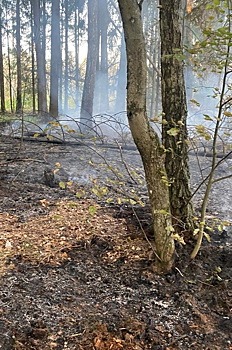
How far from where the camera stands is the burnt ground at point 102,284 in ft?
5.53

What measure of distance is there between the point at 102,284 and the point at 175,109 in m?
1.37

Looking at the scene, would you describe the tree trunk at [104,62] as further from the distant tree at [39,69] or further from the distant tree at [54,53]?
the distant tree at [54,53]

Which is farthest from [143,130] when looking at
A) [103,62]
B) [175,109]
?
[103,62]

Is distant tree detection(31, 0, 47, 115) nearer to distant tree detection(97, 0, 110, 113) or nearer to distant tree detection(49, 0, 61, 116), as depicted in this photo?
distant tree detection(49, 0, 61, 116)

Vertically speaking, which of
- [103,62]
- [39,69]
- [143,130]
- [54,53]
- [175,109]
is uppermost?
[103,62]

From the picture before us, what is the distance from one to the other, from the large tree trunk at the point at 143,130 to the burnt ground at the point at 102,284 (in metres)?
0.14

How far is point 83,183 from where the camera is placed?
4266mm

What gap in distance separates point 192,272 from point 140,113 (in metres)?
1.18

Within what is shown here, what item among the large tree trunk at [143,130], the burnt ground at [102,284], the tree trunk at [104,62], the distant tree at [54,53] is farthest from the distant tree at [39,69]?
the large tree trunk at [143,130]

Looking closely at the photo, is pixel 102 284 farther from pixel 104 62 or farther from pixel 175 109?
pixel 104 62

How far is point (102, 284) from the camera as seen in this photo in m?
2.14

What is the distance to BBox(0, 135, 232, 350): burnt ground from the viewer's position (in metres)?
1.69

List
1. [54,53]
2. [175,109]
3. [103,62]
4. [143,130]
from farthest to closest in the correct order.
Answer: [103,62]
[54,53]
[175,109]
[143,130]

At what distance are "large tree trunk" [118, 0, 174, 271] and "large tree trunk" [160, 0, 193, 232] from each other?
111mm
